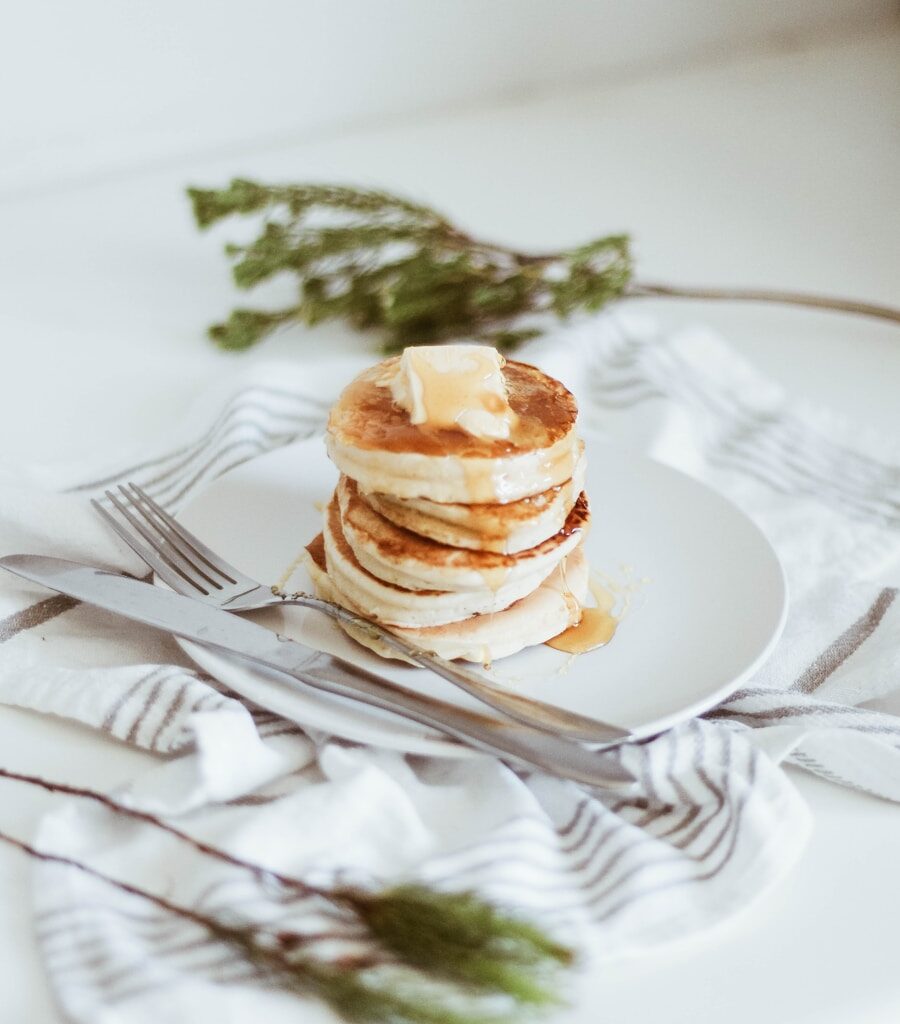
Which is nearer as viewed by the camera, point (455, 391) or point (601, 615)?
point (455, 391)

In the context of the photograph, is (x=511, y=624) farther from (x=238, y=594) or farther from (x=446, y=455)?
(x=238, y=594)

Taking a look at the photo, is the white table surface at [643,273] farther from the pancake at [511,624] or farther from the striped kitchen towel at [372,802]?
the pancake at [511,624]

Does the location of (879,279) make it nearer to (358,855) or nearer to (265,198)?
(265,198)

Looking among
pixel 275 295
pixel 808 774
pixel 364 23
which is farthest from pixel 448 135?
pixel 808 774

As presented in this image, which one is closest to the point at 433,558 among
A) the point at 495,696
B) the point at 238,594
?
the point at 495,696

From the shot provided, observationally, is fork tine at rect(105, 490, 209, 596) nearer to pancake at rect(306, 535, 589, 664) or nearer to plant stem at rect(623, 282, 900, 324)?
pancake at rect(306, 535, 589, 664)

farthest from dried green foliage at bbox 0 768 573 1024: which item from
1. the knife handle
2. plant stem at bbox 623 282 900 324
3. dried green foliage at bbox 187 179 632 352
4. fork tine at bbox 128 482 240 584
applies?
plant stem at bbox 623 282 900 324

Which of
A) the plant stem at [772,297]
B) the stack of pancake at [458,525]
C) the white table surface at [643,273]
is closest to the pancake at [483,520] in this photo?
the stack of pancake at [458,525]
